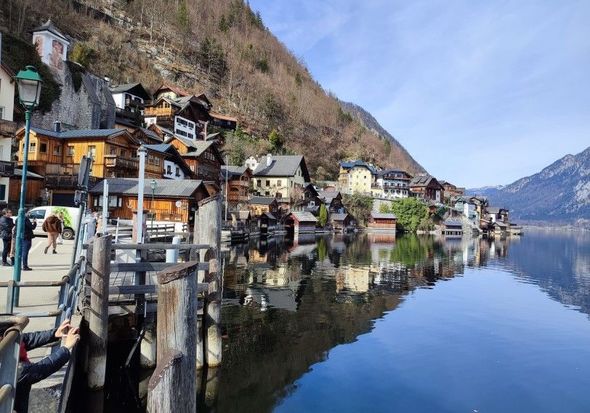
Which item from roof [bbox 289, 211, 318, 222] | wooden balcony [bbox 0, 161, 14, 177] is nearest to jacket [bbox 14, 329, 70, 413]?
wooden balcony [bbox 0, 161, 14, 177]

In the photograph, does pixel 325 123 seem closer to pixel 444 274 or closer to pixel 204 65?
pixel 204 65

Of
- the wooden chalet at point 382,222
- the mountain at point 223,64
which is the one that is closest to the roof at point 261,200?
the mountain at point 223,64

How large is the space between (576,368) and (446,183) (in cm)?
13501

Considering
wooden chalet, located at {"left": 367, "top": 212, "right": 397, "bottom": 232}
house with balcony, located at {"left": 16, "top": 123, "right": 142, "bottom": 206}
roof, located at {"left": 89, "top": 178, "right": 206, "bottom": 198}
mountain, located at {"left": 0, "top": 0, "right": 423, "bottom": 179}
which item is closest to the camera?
house with balcony, located at {"left": 16, "top": 123, "right": 142, "bottom": 206}

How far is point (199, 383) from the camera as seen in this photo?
1045cm

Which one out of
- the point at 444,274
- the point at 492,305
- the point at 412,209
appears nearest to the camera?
the point at 492,305

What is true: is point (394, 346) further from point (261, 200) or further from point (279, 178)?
point (279, 178)

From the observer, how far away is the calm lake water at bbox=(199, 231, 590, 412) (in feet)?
35.7

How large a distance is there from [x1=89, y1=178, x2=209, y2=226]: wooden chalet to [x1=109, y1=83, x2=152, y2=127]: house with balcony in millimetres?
20838

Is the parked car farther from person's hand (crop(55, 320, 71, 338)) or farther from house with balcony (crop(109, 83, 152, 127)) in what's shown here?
house with balcony (crop(109, 83, 152, 127))

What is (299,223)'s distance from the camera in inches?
3019

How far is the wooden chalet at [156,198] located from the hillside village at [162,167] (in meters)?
0.10

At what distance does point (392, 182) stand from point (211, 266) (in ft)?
350

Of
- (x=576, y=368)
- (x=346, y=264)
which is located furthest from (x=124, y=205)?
(x=576, y=368)
